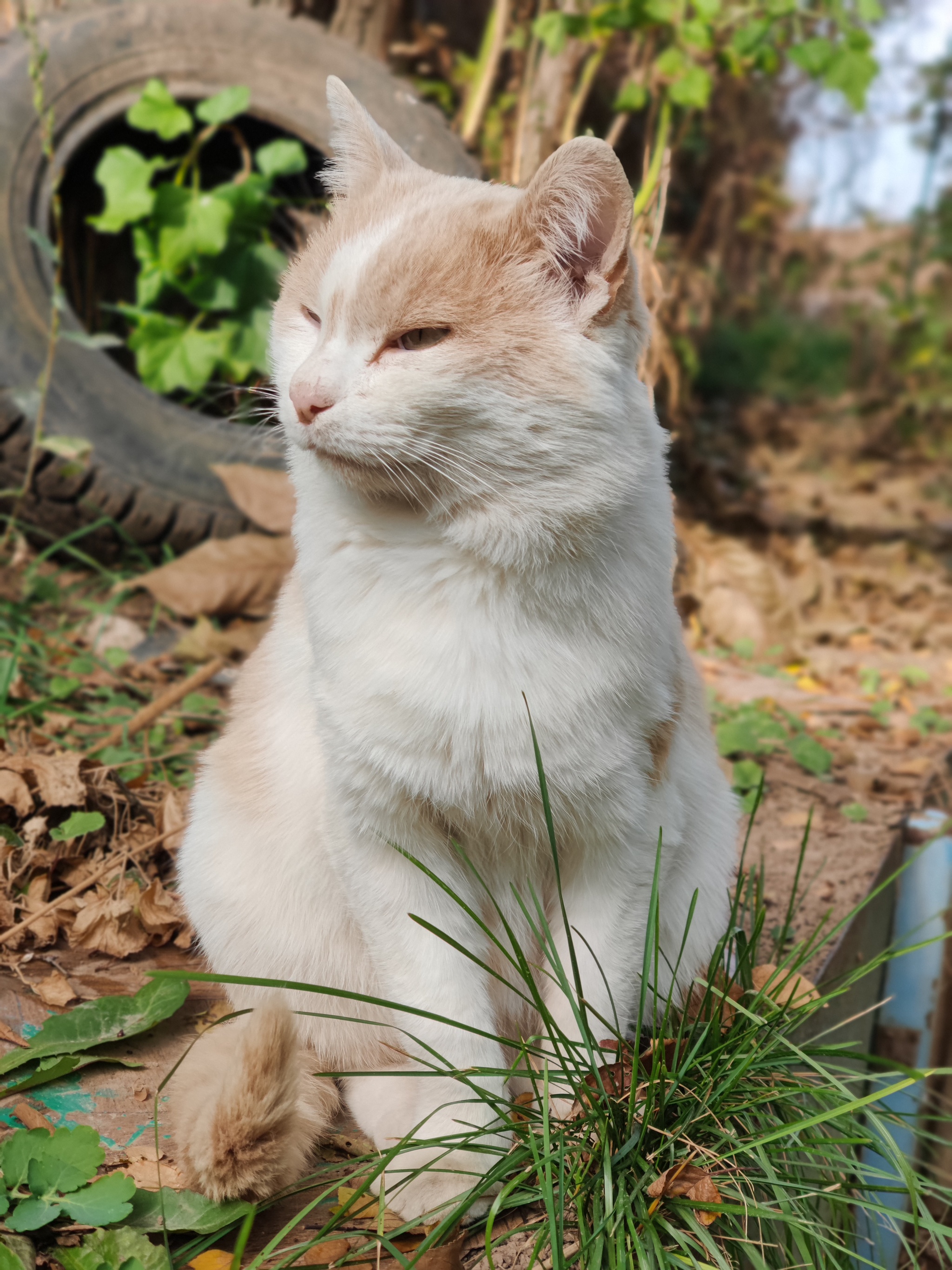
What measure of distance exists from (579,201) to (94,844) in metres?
1.54

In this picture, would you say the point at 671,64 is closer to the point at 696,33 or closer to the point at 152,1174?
the point at 696,33

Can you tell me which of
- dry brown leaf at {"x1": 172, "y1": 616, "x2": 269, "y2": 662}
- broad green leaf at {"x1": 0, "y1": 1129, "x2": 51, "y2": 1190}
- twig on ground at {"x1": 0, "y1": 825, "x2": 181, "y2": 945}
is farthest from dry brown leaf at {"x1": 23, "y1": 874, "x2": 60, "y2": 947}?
dry brown leaf at {"x1": 172, "y1": 616, "x2": 269, "y2": 662}

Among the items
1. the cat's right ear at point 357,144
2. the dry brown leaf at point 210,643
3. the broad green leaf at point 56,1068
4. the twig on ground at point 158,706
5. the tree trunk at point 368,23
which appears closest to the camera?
the broad green leaf at point 56,1068

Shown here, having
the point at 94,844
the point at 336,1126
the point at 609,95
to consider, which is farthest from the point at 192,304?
the point at 336,1126

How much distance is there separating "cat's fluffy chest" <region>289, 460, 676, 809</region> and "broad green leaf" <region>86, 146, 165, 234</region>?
231 cm

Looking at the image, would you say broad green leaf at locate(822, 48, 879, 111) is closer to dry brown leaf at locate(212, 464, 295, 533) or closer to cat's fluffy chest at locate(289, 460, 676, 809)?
dry brown leaf at locate(212, 464, 295, 533)

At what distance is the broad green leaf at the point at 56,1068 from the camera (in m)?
1.50

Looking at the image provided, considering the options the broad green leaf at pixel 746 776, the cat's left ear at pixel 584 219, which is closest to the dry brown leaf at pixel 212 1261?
the cat's left ear at pixel 584 219

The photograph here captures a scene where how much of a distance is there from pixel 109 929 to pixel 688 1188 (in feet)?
3.66

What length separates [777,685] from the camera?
3.73 metres

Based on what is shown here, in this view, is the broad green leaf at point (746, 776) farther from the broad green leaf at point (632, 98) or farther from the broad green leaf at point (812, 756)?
the broad green leaf at point (632, 98)

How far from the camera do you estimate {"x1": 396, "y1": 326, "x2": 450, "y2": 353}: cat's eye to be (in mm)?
1362

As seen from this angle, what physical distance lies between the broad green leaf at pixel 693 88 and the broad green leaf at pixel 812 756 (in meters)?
2.29

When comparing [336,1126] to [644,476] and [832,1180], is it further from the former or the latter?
[644,476]
